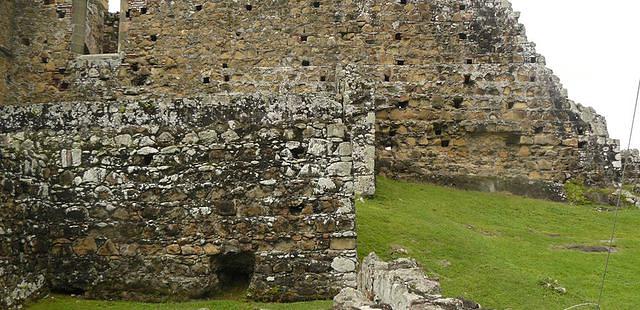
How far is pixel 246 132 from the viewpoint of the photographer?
9461 mm

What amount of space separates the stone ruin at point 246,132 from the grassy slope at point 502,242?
1.55m

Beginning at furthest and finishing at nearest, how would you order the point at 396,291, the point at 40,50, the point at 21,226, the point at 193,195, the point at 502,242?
1. the point at 40,50
2. the point at 502,242
3. the point at 193,195
4. the point at 21,226
5. the point at 396,291

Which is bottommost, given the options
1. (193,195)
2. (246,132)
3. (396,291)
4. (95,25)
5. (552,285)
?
(552,285)

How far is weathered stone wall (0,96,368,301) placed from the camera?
926 cm

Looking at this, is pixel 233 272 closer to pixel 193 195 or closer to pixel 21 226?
pixel 193 195

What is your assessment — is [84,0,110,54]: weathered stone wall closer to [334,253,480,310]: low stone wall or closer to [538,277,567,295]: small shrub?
[334,253,480,310]: low stone wall

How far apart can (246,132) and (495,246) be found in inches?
210

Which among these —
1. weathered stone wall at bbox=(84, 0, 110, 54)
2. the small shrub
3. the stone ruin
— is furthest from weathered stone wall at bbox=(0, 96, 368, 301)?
weathered stone wall at bbox=(84, 0, 110, 54)

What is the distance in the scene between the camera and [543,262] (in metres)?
11.3

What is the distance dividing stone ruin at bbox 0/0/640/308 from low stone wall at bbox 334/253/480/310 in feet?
2.71

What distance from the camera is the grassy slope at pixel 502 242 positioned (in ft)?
31.4

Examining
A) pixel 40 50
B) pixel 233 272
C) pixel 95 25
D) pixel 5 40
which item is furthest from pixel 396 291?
pixel 5 40

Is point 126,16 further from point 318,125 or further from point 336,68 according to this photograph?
point 318,125

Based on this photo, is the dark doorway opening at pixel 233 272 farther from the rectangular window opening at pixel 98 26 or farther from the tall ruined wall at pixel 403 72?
the rectangular window opening at pixel 98 26
